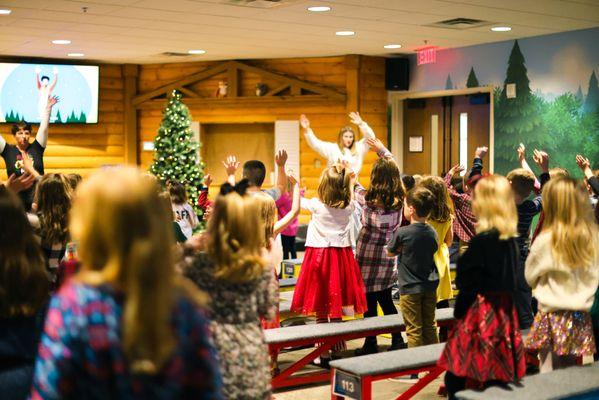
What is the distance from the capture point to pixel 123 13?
847 centimetres

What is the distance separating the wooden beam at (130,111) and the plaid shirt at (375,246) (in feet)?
27.1

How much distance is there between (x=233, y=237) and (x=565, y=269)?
1.89 metres

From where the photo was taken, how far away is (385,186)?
5762 mm

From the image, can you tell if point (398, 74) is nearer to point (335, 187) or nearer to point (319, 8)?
point (319, 8)

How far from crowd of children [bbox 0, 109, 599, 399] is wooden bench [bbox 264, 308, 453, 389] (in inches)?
8.0

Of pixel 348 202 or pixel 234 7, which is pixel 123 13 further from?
pixel 348 202

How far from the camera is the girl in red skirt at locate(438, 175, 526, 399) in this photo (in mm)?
3682

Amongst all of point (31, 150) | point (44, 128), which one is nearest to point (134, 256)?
point (44, 128)

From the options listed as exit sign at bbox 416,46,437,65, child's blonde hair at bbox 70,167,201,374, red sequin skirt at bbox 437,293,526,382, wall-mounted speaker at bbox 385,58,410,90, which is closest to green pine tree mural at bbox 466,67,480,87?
exit sign at bbox 416,46,437,65

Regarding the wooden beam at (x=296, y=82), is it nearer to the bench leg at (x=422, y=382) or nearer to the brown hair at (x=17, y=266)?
the bench leg at (x=422, y=382)

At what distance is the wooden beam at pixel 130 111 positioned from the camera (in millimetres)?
13555

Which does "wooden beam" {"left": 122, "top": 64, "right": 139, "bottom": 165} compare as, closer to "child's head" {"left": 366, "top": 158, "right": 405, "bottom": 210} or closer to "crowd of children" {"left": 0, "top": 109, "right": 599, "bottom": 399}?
"crowd of children" {"left": 0, "top": 109, "right": 599, "bottom": 399}

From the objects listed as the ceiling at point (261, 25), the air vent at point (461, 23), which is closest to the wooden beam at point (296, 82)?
the ceiling at point (261, 25)

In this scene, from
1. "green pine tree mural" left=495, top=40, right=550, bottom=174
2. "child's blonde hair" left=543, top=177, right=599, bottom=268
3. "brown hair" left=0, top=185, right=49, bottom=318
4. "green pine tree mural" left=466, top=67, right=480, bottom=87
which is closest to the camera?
"brown hair" left=0, top=185, right=49, bottom=318
